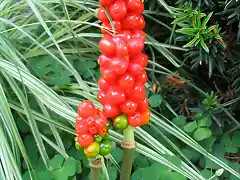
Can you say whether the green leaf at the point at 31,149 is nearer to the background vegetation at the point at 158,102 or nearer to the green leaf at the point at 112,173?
the background vegetation at the point at 158,102

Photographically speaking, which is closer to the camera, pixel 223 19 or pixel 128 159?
pixel 128 159

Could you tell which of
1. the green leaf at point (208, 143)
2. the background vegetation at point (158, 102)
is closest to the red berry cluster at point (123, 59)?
the background vegetation at point (158, 102)

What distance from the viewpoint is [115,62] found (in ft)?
2.30

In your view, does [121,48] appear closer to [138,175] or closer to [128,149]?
[128,149]

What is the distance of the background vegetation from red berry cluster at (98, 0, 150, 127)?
1.12 feet

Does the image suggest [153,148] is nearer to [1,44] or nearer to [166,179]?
[166,179]

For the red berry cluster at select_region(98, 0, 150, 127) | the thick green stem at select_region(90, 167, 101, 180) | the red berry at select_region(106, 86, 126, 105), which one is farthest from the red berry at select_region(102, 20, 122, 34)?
the thick green stem at select_region(90, 167, 101, 180)

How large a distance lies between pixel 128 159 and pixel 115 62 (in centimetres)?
22

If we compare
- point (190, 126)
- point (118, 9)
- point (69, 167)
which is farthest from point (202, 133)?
point (118, 9)

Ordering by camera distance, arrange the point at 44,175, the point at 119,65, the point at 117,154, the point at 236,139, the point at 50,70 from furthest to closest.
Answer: the point at 50,70 < the point at 236,139 < the point at 117,154 < the point at 44,175 < the point at 119,65

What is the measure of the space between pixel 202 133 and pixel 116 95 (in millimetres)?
596

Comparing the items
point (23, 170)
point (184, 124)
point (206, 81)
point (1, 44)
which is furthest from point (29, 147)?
point (206, 81)

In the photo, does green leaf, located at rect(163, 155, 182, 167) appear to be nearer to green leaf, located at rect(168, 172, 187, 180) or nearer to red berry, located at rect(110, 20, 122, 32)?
green leaf, located at rect(168, 172, 187, 180)

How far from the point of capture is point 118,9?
708mm
